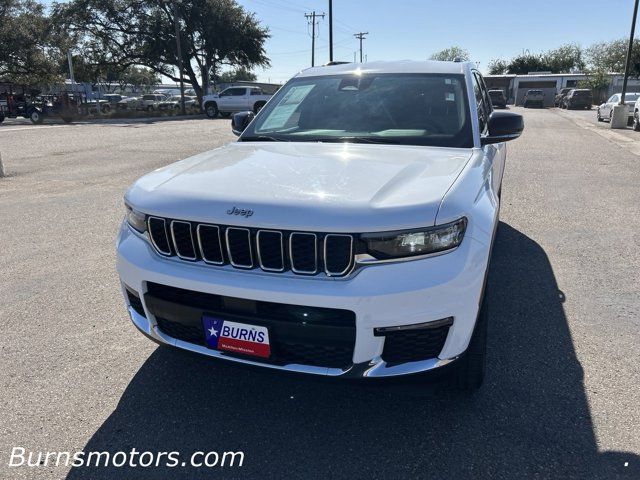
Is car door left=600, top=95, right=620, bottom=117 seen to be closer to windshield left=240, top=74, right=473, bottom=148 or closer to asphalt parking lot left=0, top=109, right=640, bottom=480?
asphalt parking lot left=0, top=109, right=640, bottom=480

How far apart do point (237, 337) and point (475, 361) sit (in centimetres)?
119

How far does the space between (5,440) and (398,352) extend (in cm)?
195

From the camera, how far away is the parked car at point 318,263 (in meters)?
2.11

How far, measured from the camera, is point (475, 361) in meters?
2.53

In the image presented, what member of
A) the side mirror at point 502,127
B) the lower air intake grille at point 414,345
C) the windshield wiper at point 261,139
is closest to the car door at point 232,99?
the windshield wiper at point 261,139

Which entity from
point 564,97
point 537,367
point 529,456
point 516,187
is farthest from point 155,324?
point 564,97

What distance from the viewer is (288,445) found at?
→ 2.43 m

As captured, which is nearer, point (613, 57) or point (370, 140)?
point (370, 140)

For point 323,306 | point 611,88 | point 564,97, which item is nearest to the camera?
point 323,306

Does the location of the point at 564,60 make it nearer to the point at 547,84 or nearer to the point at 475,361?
the point at 547,84

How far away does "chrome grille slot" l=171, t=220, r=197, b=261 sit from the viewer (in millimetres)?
2375

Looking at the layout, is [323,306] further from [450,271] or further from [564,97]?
[564,97]

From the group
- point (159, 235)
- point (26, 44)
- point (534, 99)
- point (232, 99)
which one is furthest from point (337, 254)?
point (534, 99)

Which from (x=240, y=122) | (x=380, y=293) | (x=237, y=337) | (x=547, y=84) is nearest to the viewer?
(x=380, y=293)
